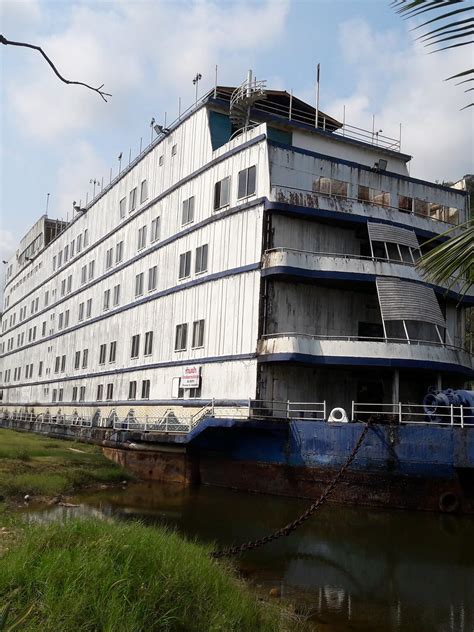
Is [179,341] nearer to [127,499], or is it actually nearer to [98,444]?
[98,444]

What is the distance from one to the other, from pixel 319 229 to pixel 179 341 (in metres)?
8.04

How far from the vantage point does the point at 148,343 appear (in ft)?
104

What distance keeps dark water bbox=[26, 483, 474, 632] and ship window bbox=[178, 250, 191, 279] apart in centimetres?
1019

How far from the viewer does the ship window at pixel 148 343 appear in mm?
31241

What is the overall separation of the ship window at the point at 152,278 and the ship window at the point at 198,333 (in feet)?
19.3

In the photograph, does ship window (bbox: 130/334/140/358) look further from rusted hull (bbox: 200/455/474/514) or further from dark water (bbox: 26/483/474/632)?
rusted hull (bbox: 200/455/474/514)

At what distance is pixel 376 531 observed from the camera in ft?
53.1

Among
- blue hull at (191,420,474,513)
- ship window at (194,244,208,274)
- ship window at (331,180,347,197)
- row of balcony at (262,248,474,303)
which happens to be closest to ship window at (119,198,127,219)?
ship window at (194,244,208,274)

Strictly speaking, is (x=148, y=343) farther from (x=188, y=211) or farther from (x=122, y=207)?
(x=122, y=207)

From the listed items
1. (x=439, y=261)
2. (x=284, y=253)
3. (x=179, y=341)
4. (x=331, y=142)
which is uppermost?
(x=331, y=142)

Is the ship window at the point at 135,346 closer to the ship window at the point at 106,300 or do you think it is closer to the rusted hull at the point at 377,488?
the ship window at the point at 106,300

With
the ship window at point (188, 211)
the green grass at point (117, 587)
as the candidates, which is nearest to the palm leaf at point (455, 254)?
the green grass at point (117, 587)

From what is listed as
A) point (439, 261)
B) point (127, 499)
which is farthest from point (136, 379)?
point (439, 261)

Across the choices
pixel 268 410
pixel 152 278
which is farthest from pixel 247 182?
pixel 152 278
